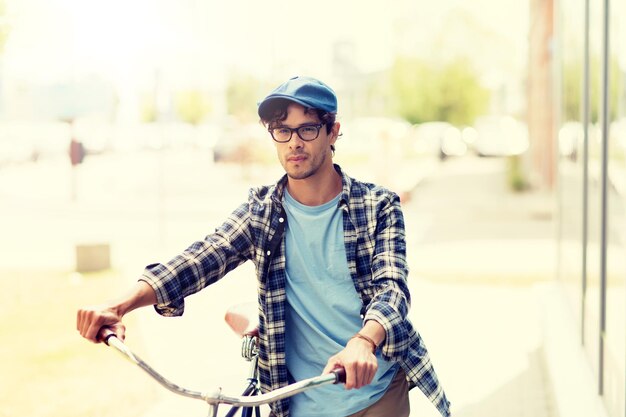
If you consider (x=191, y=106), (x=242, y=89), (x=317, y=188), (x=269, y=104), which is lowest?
(x=317, y=188)

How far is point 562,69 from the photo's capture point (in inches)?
370

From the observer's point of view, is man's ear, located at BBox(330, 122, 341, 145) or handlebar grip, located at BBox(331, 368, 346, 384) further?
man's ear, located at BBox(330, 122, 341, 145)

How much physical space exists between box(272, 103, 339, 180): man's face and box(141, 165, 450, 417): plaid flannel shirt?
0.13 m

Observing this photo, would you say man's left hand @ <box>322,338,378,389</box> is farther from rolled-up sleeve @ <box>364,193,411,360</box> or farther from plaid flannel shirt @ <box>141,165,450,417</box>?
plaid flannel shirt @ <box>141,165,450,417</box>

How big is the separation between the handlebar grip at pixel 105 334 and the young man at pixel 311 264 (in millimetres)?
199

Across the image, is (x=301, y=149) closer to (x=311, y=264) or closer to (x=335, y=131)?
(x=335, y=131)

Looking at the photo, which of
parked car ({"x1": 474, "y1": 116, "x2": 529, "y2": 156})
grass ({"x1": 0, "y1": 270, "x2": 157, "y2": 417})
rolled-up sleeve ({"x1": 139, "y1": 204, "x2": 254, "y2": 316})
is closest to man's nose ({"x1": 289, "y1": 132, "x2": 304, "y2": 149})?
rolled-up sleeve ({"x1": 139, "y1": 204, "x2": 254, "y2": 316})

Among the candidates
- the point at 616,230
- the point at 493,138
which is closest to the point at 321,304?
the point at 616,230

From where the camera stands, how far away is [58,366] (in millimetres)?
7918

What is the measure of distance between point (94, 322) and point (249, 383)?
2.41 ft

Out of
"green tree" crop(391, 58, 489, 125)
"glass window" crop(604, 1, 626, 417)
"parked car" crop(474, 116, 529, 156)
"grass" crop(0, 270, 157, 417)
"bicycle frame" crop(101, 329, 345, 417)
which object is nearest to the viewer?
"bicycle frame" crop(101, 329, 345, 417)

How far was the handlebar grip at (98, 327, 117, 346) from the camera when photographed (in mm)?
2623

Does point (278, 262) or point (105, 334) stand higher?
point (278, 262)

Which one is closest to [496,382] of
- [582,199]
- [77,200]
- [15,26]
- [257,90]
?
[582,199]
